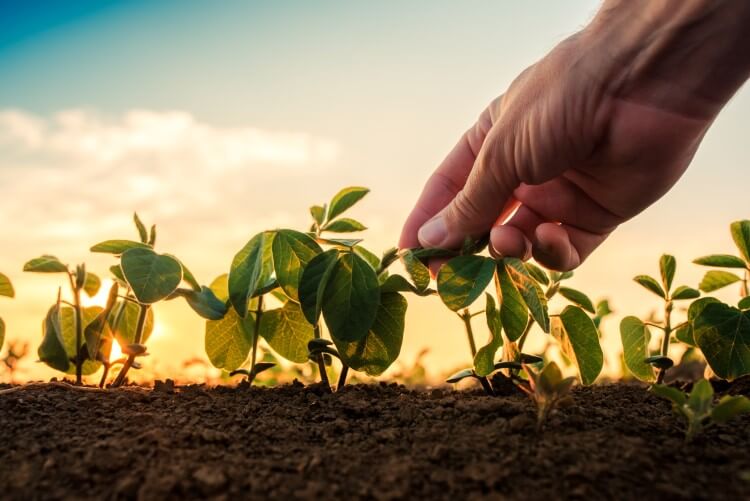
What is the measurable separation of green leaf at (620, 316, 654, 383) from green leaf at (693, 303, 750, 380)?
251 millimetres

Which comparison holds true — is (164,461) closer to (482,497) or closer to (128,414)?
(128,414)

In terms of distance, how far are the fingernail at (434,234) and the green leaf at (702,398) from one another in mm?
1176

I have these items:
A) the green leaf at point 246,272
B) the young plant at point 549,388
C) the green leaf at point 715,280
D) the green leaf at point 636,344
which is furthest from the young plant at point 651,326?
the green leaf at point 246,272

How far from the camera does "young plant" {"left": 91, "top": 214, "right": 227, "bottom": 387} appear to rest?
6.88 feet

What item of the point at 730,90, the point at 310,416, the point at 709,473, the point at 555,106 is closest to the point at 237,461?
the point at 310,416

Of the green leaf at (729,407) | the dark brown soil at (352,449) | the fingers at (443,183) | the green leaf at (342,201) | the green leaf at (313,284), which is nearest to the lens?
the dark brown soil at (352,449)

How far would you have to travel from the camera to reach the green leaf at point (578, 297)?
2410 millimetres

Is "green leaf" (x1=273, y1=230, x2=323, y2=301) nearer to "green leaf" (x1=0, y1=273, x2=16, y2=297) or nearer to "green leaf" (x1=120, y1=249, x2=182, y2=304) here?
"green leaf" (x1=120, y1=249, x2=182, y2=304)

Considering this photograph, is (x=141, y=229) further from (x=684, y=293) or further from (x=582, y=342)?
(x=684, y=293)

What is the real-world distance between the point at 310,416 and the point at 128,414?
0.58 metres

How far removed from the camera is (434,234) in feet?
8.55

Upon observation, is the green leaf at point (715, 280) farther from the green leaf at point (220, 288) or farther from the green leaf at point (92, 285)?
the green leaf at point (92, 285)

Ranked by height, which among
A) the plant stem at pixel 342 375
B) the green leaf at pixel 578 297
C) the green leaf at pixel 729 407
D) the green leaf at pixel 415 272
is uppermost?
the green leaf at pixel 415 272

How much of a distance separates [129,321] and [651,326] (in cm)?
213
